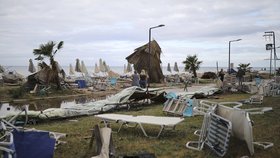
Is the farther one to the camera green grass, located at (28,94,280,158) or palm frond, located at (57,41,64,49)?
palm frond, located at (57,41,64,49)

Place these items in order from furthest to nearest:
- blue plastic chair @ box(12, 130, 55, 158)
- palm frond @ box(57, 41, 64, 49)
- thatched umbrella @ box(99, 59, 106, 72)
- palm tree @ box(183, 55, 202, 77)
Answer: thatched umbrella @ box(99, 59, 106, 72) < palm tree @ box(183, 55, 202, 77) < palm frond @ box(57, 41, 64, 49) < blue plastic chair @ box(12, 130, 55, 158)

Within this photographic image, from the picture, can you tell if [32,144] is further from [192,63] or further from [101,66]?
[101,66]

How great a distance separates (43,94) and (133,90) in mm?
13018

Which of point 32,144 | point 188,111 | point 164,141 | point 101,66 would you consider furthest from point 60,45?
point 101,66

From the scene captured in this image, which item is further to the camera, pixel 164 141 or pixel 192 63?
pixel 192 63

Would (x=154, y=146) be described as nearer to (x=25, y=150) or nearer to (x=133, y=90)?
(x=25, y=150)

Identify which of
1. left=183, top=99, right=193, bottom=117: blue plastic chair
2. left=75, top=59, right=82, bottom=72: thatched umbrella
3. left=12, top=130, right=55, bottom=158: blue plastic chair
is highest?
left=75, top=59, right=82, bottom=72: thatched umbrella

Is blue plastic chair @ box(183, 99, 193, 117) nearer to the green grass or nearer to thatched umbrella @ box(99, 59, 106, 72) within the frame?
the green grass

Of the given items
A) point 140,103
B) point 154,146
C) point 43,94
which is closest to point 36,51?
point 43,94

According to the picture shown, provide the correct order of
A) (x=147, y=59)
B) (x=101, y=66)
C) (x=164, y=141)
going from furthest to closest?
(x=101, y=66)
(x=147, y=59)
(x=164, y=141)

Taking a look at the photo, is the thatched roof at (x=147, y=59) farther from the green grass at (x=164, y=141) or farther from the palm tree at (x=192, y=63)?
the green grass at (x=164, y=141)

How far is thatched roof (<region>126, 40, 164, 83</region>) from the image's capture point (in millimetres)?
38719

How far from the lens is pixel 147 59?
39562mm

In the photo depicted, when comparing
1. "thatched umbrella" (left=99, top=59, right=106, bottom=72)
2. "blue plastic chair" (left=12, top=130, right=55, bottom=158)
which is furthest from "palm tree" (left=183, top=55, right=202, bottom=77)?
"blue plastic chair" (left=12, top=130, right=55, bottom=158)
